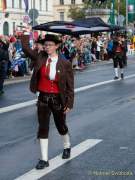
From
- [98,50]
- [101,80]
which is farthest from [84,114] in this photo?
[98,50]

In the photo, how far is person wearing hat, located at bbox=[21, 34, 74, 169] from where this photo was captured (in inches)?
318

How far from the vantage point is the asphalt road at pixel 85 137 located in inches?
309

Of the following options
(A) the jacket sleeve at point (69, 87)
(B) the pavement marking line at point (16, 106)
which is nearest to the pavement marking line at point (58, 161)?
(A) the jacket sleeve at point (69, 87)

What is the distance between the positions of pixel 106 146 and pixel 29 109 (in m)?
5.15

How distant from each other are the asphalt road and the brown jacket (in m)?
0.91

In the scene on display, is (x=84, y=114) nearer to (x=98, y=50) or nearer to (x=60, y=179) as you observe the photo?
(x=60, y=179)

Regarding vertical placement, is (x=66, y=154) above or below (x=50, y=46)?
below

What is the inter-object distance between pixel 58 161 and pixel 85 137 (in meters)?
1.98

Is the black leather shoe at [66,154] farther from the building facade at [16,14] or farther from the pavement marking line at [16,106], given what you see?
the building facade at [16,14]

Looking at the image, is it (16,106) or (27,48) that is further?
(16,106)

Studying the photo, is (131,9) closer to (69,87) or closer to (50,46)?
(69,87)

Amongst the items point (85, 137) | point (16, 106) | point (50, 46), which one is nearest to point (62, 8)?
point (16, 106)

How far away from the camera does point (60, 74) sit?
811 centimetres

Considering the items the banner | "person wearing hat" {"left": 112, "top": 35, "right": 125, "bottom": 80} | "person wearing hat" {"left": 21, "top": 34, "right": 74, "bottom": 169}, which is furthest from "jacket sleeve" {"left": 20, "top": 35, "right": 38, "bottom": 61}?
the banner
